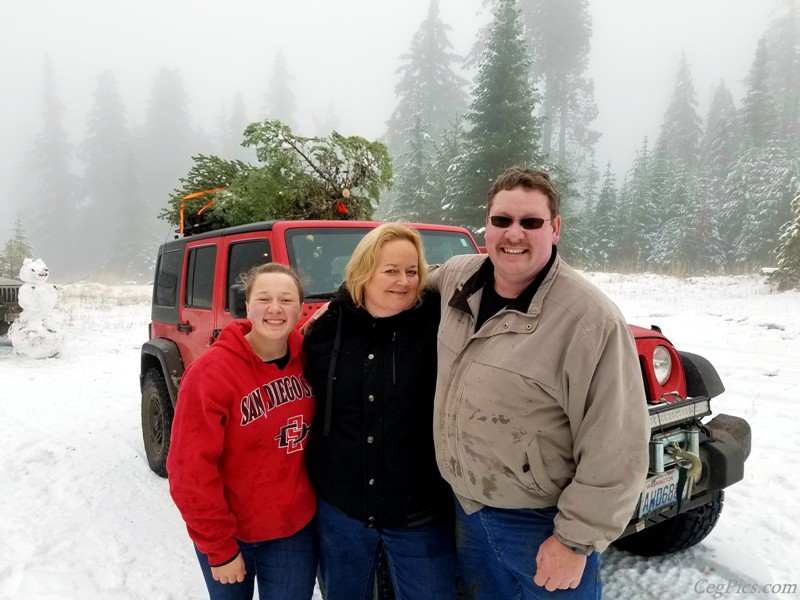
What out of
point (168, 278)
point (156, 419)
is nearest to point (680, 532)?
point (156, 419)

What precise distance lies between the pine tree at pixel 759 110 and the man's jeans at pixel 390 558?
3892 centimetres

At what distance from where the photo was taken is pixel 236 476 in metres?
1.86

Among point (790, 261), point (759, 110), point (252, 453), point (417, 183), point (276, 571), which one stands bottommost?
point (276, 571)

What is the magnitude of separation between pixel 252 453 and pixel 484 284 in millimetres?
1082

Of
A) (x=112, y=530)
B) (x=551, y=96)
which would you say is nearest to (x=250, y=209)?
(x=112, y=530)

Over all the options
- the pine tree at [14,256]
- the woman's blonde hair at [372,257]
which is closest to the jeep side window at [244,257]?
the woman's blonde hair at [372,257]

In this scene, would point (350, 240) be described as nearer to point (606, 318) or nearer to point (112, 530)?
point (606, 318)

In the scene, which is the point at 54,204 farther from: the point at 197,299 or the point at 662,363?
the point at 662,363

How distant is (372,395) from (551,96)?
36248 mm

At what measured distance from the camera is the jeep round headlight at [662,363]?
104 inches

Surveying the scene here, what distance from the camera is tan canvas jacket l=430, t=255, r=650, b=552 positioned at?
1.45m

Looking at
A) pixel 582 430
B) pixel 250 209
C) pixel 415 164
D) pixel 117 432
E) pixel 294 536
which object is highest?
pixel 415 164

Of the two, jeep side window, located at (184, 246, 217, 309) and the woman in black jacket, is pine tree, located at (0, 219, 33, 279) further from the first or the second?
the woman in black jacket

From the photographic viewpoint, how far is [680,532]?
2.99m
